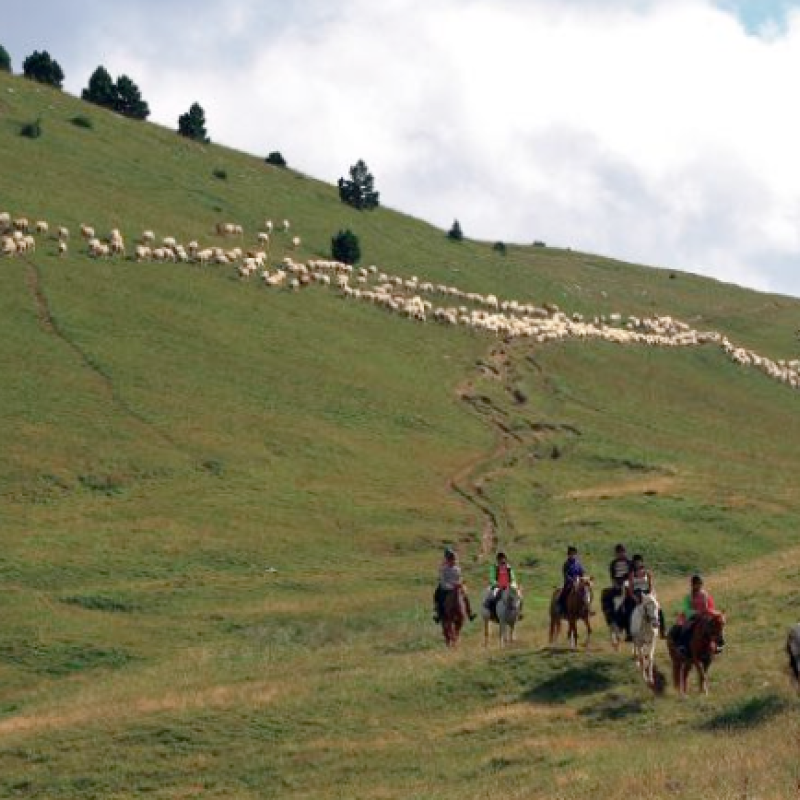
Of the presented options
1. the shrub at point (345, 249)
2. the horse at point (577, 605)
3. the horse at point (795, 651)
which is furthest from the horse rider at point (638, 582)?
the shrub at point (345, 249)

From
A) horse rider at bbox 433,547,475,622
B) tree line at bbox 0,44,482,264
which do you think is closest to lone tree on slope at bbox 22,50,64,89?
tree line at bbox 0,44,482,264

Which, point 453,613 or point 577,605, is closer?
point 577,605

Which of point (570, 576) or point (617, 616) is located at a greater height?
point (570, 576)

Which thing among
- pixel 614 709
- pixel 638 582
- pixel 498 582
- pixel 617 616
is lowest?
pixel 614 709

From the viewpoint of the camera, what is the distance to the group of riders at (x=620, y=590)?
29.2m

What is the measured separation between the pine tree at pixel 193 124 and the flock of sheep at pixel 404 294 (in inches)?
913

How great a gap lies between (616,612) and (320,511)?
26.7 metres

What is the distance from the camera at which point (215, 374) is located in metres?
71.3

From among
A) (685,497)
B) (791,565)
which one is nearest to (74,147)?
(685,497)

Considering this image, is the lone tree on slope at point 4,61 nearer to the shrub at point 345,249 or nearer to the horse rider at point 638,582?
the shrub at point 345,249

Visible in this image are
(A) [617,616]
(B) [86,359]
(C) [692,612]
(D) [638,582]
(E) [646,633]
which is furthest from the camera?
(B) [86,359]

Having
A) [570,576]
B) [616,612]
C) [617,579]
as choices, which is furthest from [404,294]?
[616,612]

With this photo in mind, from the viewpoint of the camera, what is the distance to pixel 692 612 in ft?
96.0

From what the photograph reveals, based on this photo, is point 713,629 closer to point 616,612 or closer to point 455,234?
point 616,612
